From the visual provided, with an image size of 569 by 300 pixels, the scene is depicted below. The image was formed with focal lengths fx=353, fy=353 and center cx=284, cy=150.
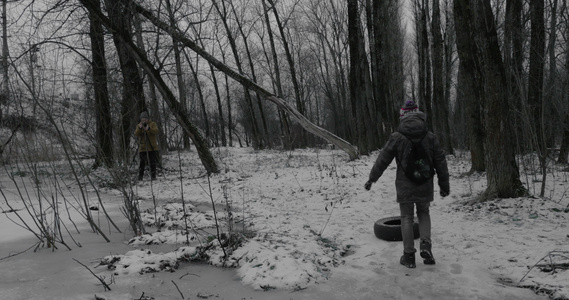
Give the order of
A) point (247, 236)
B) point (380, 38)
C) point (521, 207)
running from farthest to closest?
point (380, 38) → point (521, 207) → point (247, 236)

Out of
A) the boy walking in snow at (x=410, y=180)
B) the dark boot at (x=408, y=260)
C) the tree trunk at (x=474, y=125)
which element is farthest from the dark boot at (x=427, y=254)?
the tree trunk at (x=474, y=125)

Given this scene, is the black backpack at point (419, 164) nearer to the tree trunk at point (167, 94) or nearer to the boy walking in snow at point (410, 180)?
the boy walking in snow at point (410, 180)

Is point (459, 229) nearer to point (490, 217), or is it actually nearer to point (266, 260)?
point (490, 217)

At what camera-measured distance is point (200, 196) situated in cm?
742

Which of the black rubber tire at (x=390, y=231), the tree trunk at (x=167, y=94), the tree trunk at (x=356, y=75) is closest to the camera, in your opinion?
the black rubber tire at (x=390, y=231)

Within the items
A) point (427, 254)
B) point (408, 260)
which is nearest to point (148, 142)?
point (408, 260)

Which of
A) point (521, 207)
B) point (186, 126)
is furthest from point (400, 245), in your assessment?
point (186, 126)

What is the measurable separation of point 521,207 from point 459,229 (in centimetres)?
113

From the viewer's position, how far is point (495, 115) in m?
5.18

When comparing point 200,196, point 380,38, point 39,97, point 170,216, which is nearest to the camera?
point 39,97

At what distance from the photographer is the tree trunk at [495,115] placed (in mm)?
5148

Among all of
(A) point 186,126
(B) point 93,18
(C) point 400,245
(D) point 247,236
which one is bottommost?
(C) point 400,245

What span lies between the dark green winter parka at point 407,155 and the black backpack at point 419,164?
4cm

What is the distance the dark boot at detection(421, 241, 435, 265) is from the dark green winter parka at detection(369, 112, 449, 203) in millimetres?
445
